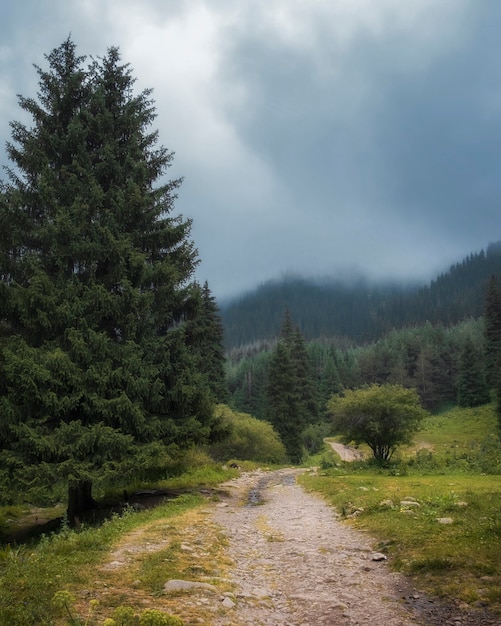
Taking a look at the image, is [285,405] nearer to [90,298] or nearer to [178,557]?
[90,298]

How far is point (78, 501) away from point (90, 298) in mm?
6852

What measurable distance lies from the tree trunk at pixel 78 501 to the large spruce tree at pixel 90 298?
40mm

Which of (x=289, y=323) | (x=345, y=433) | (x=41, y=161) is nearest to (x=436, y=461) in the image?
(x=345, y=433)

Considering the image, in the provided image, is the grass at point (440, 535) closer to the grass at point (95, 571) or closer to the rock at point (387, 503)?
the rock at point (387, 503)

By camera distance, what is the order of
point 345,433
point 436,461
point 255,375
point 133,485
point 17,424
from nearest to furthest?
1. point 17,424
2. point 133,485
3. point 436,461
4. point 345,433
5. point 255,375

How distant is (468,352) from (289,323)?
35.6 m

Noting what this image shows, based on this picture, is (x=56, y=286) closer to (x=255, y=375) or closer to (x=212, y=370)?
(x=212, y=370)

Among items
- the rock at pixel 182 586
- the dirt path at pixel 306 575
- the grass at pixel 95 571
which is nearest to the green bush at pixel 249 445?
the dirt path at pixel 306 575

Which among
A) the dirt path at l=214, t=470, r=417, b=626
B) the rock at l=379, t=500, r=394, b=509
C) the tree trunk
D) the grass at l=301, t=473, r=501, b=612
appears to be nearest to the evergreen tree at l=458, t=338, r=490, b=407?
the grass at l=301, t=473, r=501, b=612

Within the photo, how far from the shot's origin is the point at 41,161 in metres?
15.6

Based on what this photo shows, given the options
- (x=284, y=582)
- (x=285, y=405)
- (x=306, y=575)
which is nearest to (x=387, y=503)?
(x=306, y=575)

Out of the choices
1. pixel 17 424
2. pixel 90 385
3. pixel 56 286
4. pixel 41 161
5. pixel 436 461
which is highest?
pixel 41 161

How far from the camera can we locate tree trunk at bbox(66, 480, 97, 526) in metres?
14.0

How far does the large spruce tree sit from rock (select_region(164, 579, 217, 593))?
6990 millimetres
